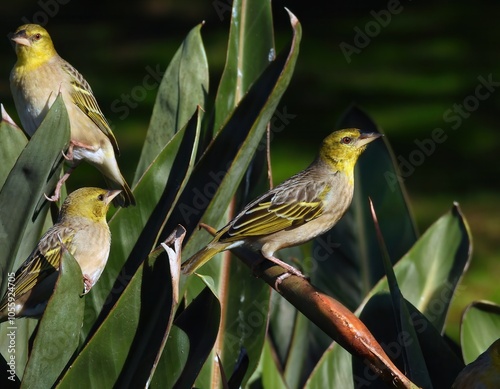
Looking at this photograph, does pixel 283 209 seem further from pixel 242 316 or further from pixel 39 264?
pixel 39 264

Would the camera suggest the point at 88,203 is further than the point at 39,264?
Yes

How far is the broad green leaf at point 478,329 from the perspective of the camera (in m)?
2.83

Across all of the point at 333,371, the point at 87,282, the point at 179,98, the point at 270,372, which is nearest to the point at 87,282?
the point at 87,282

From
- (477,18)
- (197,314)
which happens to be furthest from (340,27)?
(197,314)

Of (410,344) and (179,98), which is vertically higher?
(179,98)

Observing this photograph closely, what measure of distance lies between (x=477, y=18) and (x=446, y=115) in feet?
12.3

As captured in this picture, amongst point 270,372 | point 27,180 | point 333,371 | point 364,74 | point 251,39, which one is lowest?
point 364,74

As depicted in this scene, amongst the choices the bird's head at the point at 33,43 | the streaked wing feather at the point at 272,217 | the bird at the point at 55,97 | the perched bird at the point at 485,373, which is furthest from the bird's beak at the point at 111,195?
the perched bird at the point at 485,373

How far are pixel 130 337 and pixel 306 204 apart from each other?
1.45 m

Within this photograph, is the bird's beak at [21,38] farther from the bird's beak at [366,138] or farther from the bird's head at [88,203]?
the bird's beak at [366,138]

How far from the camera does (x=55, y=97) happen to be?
11.8 ft

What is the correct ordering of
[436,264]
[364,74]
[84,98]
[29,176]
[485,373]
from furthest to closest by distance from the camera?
[364,74] < [84,98] < [436,264] < [29,176] < [485,373]

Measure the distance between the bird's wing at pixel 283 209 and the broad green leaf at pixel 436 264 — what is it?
54 centimetres

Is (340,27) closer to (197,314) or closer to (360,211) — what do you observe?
(360,211)
